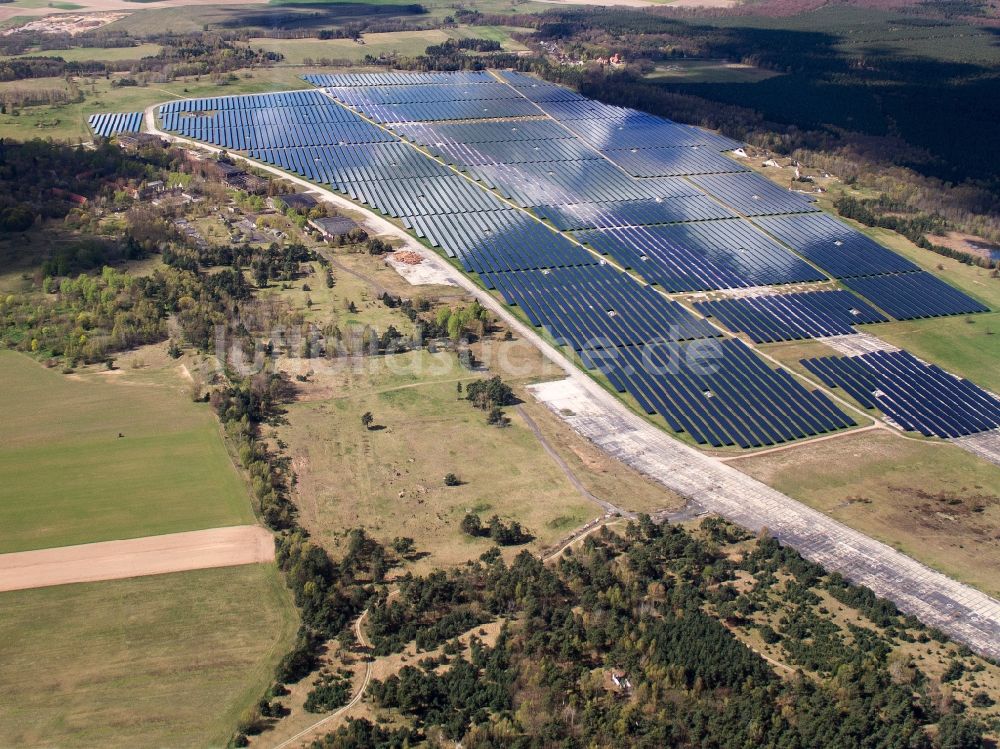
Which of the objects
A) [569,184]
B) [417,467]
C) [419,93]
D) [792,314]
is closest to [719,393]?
[792,314]

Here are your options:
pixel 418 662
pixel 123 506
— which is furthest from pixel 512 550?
pixel 123 506

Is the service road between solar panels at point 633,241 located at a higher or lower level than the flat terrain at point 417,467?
higher

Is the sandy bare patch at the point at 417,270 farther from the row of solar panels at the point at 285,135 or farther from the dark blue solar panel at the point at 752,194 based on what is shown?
the row of solar panels at the point at 285,135

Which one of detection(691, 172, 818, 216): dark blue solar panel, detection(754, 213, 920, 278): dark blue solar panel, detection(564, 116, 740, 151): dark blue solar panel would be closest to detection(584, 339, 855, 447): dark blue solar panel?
detection(754, 213, 920, 278): dark blue solar panel

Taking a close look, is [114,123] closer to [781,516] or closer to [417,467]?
[417,467]

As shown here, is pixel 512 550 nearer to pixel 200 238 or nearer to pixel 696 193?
pixel 200 238

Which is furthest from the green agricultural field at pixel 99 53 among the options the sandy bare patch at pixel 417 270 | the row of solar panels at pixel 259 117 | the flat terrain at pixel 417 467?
the flat terrain at pixel 417 467

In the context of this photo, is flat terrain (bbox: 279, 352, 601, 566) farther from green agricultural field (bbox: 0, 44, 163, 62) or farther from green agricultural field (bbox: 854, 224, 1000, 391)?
green agricultural field (bbox: 0, 44, 163, 62)
